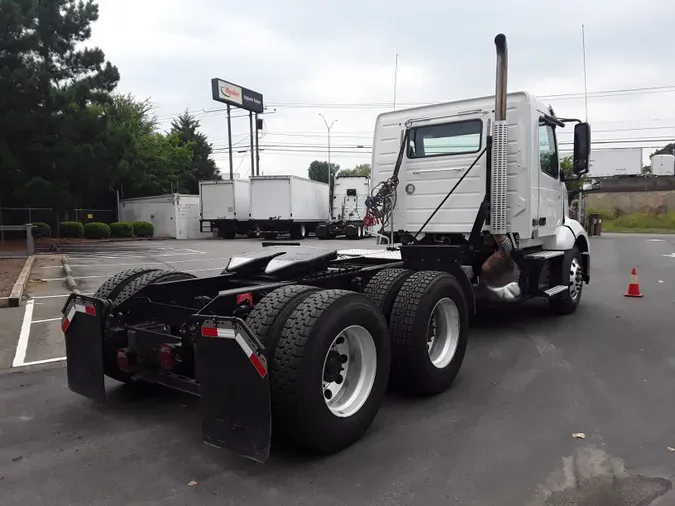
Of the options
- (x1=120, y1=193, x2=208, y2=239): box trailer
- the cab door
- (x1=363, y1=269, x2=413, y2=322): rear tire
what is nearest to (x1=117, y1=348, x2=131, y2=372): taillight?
(x1=363, y1=269, x2=413, y2=322): rear tire

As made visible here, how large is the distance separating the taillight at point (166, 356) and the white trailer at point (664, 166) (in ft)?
223

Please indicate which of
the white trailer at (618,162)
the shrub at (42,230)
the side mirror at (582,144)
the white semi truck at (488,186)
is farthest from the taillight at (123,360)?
the white trailer at (618,162)

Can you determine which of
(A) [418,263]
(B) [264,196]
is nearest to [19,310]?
(A) [418,263]

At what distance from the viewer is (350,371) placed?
3941 millimetres

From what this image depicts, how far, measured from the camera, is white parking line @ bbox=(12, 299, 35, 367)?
5980 millimetres

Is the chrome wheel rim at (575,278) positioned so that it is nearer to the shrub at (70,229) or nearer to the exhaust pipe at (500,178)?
the exhaust pipe at (500,178)

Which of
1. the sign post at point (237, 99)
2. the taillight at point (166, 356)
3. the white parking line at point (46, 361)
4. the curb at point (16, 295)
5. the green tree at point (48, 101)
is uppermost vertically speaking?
the sign post at point (237, 99)

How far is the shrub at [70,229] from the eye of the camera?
29.4 m

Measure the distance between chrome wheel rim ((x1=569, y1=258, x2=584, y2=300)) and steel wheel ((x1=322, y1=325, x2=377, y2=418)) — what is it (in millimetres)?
5286

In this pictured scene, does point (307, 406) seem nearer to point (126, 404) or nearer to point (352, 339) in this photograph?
point (352, 339)

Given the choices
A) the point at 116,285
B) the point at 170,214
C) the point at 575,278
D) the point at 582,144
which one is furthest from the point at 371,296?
the point at 170,214

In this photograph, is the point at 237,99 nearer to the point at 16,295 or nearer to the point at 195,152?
the point at 195,152

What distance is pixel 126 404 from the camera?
4566mm

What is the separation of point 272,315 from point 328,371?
591 mm
